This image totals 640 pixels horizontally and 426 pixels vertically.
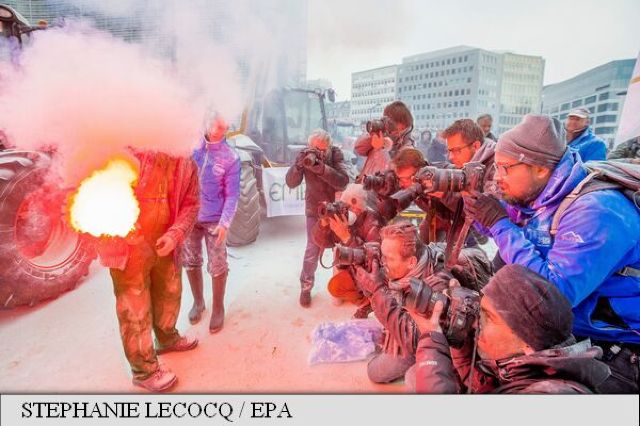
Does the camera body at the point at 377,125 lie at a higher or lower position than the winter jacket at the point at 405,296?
higher

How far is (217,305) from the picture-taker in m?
2.14

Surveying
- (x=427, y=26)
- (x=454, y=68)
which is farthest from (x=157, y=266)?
(x=454, y=68)

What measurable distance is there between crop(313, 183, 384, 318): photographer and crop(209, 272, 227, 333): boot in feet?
2.43

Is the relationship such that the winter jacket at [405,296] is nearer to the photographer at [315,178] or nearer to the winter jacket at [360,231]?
the winter jacket at [360,231]

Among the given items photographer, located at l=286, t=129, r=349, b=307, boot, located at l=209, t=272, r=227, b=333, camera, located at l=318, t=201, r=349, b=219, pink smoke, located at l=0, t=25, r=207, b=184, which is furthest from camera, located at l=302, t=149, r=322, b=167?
boot, located at l=209, t=272, r=227, b=333

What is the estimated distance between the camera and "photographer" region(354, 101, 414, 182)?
240 centimetres

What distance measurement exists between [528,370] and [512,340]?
0.10 metres

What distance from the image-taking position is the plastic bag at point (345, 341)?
Result: 1907 millimetres

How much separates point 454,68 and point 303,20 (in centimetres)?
117

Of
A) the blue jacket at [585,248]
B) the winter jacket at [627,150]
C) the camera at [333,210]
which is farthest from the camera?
the winter jacket at [627,150]

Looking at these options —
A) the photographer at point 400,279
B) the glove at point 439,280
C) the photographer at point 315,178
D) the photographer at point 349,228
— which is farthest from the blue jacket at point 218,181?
the glove at point 439,280

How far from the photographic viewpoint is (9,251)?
185 cm

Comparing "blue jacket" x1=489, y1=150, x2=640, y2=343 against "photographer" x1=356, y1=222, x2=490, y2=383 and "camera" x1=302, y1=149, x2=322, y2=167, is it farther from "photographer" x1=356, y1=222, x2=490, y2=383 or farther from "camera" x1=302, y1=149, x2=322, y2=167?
"camera" x1=302, y1=149, x2=322, y2=167

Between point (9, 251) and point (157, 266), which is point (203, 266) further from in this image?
point (9, 251)
